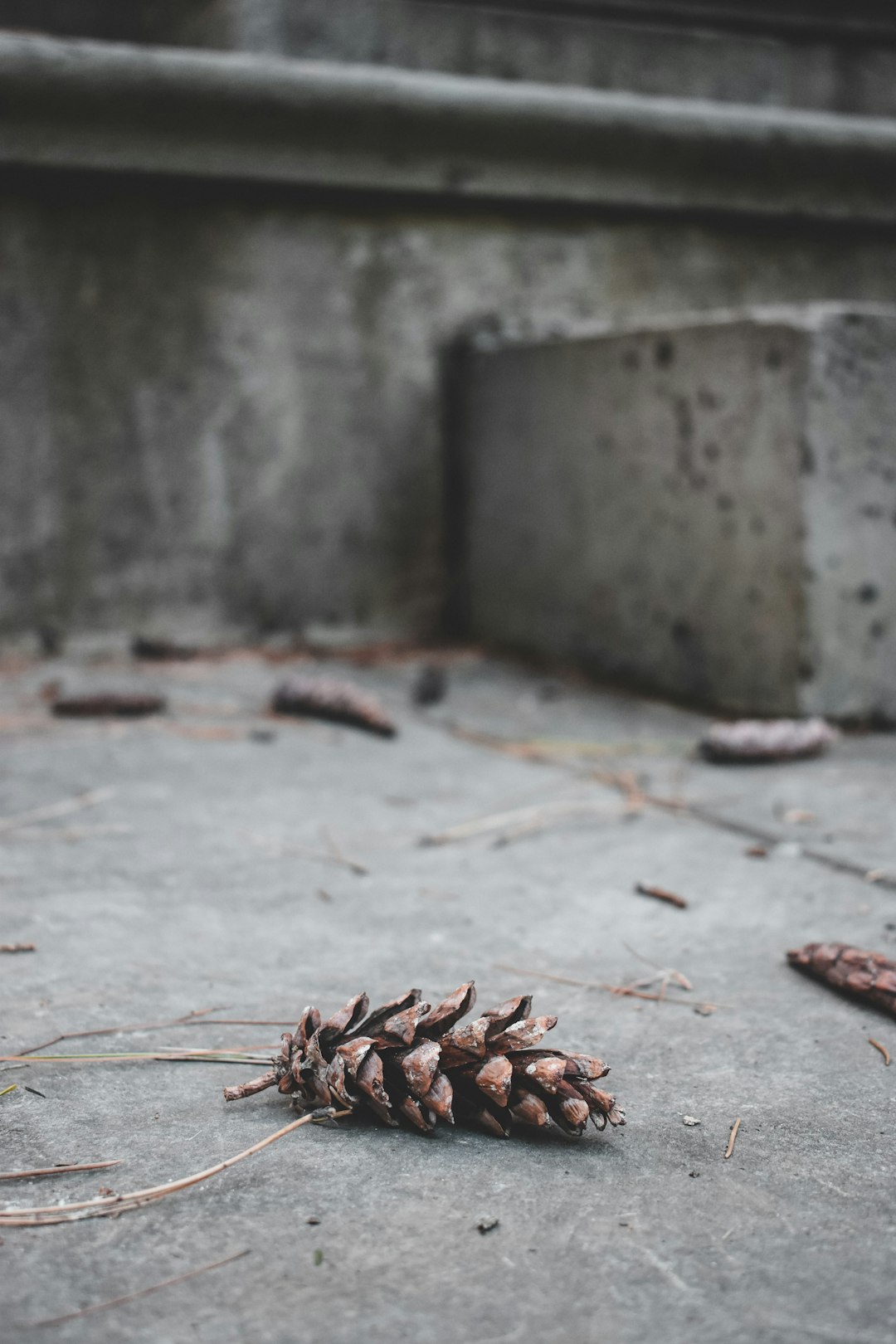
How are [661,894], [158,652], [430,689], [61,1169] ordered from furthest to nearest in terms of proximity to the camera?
1. [158,652]
2. [430,689]
3. [661,894]
4. [61,1169]

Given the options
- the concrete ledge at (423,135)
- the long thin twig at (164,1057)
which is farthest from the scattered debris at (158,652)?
the long thin twig at (164,1057)

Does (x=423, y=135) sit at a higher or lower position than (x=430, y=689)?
higher

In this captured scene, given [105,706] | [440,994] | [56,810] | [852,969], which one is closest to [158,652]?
[105,706]

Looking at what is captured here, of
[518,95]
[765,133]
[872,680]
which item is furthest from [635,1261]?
[765,133]

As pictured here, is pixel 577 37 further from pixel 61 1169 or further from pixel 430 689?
pixel 61 1169

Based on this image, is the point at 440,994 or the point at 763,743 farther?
the point at 763,743

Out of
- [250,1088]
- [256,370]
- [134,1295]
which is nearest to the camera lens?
[134,1295]

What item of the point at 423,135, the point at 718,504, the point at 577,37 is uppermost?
the point at 577,37

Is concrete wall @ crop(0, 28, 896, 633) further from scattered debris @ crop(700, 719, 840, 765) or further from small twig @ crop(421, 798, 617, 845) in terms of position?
small twig @ crop(421, 798, 617, 845)
